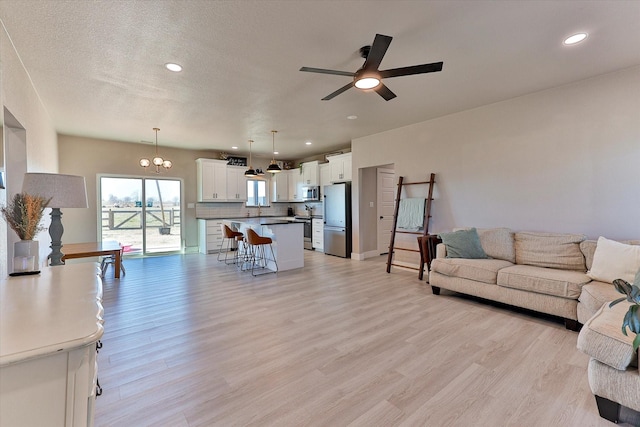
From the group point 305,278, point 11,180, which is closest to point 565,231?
point 305,278

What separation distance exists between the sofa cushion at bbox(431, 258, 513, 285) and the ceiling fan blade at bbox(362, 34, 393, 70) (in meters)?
2.72

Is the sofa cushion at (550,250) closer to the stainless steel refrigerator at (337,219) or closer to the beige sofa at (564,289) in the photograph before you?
the beige sofa at (564,289)

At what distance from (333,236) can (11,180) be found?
550 centimetres

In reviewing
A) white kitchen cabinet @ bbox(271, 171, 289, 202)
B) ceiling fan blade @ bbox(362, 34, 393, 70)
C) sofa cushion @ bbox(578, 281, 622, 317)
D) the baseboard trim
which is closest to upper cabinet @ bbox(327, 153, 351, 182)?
the baseboard trim

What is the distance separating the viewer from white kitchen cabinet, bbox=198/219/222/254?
727 centimetres

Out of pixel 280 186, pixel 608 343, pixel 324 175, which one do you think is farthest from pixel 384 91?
pixel 280 186

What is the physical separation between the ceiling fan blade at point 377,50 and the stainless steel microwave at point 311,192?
212 inches

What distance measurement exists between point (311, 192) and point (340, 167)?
1.31 m

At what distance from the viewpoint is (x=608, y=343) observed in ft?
5.50

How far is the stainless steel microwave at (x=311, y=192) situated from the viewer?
769cm

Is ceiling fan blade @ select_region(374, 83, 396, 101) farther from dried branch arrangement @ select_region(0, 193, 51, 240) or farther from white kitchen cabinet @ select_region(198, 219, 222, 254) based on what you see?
white kitchen cabinet @ select_region(198, 219, 222, 254)

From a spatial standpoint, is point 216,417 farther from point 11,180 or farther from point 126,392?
point 11,180

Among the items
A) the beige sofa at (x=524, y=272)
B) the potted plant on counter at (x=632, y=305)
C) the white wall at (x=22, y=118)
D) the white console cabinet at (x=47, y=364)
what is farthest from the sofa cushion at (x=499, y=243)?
the white wall at (x=22, y=118)

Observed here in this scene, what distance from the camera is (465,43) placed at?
2.61 meters
